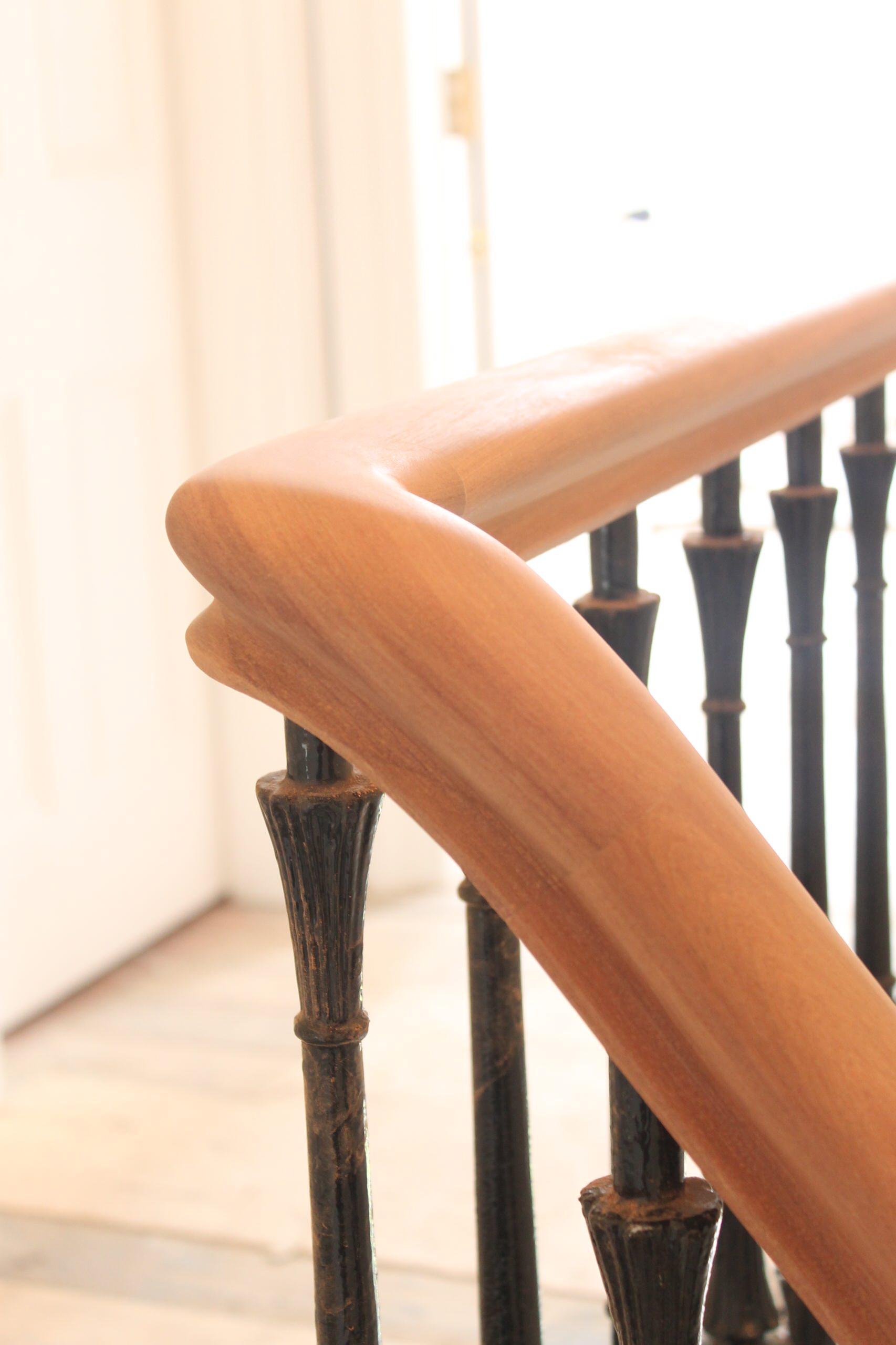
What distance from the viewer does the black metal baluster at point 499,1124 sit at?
59 cm

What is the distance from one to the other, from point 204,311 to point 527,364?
6.86 ft

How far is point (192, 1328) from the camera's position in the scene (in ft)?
5.12

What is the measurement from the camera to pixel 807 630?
2.93 feet

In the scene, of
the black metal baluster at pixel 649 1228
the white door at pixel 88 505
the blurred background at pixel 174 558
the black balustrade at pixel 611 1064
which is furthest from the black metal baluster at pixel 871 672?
the white door at pixel 88 505

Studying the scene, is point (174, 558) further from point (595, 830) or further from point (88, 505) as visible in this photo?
point (595, 830)

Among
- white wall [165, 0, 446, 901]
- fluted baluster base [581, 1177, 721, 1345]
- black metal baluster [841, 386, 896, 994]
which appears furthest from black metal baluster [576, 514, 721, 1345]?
white wall [165, 0, 446, 901]

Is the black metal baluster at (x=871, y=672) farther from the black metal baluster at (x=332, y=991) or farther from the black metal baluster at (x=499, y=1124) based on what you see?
the black metal baluster at (x=332, y=991)

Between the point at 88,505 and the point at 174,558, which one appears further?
the point at 174,558

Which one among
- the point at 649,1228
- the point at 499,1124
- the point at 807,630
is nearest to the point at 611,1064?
the point at 649,1228

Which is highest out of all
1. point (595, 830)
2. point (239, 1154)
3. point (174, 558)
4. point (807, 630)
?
point (595, 830)

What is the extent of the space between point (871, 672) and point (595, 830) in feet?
2.37

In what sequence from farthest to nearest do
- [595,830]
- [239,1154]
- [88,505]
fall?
[88,505] → [239,1154] → [595,830]

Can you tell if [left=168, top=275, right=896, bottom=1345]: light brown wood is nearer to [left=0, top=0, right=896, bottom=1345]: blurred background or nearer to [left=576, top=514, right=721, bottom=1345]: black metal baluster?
[left=576, top=514, right=721, bottom=1345]: black metal baluster

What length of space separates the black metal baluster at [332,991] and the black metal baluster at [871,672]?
0.58 m
